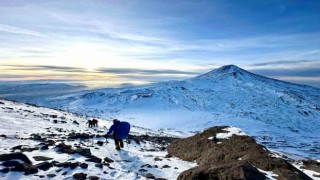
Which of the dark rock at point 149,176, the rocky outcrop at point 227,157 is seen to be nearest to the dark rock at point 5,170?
the dark rock at point 149,176

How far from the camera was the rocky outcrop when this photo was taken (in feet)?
32.5

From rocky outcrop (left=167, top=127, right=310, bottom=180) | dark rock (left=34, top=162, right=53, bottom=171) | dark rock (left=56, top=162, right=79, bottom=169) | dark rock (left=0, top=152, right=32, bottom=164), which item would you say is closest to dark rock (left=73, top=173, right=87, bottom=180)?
dark rock (left=56, top=162, right=79, bottom=169)

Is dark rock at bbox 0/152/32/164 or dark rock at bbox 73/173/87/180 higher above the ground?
dark rock at bbox 0/152/32/164

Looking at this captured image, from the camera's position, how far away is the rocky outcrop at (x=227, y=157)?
32.5 ft

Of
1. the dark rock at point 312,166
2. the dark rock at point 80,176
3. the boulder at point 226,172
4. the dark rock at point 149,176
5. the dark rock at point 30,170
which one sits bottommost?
the dark rock at point 312,166

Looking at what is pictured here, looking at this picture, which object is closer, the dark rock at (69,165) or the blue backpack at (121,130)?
the dark rock at (69,165)

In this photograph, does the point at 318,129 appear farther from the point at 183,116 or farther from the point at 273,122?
the point at 183,116

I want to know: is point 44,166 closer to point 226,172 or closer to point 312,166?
point 226,172

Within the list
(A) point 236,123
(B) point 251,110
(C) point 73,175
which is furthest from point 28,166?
(B) point 251,110

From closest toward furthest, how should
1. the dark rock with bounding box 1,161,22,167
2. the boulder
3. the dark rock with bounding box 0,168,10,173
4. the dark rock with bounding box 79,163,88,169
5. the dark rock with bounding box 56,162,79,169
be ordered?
the boulder, the dark rock with bounding box 0,168,10,173, the dark rock with bounding box 1,161,22,167, the dark rock with bounding box 56,162,79,169, the dark rock with bounding box 79,163,88,169

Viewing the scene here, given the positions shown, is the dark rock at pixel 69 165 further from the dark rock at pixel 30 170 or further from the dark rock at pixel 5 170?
the dark rock at pixel 5 170

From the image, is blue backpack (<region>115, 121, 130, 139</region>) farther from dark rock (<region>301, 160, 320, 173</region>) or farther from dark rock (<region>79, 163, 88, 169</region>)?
dark rock (<region>301, 160, 320, 173</region>)

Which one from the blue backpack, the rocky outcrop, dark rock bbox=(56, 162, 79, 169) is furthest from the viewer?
the blue backpack

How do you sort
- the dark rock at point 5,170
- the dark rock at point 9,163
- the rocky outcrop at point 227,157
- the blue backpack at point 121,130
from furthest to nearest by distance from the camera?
the blue backpack at point 121,130 < the dark rock at point 9,163 < the dark rock at point 5,170 < the rocky outcrop at point 227,157
